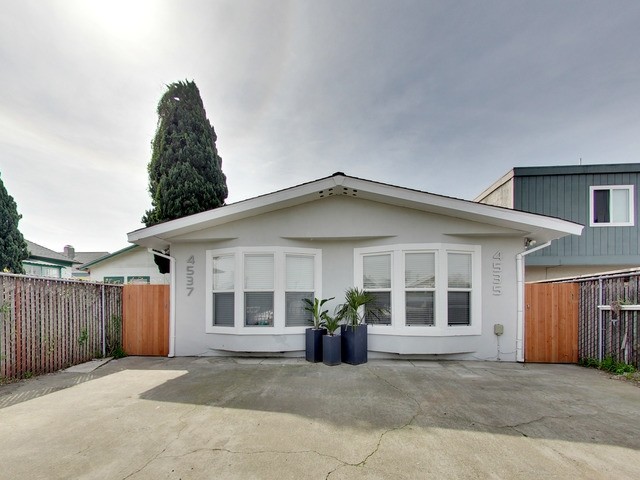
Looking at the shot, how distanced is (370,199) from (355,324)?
2755mm

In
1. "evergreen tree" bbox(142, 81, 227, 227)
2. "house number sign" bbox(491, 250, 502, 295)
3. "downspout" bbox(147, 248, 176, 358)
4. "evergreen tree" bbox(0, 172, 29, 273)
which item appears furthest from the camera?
"evergreen tree" bbox(0, 172, 29, 273)

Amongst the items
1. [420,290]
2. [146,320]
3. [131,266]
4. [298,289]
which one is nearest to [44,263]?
[131,266]

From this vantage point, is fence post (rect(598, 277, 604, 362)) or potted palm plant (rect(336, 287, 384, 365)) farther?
potted palm plant (rect(336, 287, 384, 365))

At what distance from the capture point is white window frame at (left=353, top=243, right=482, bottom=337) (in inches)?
239

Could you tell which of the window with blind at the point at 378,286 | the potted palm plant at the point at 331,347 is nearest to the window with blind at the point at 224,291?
the potted palm plant at the point at 331,347

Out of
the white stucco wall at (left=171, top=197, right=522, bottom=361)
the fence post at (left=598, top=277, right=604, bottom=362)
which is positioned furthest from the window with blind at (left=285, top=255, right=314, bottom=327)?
the fence post at (left=598, top=277, right=604, bottom=362)

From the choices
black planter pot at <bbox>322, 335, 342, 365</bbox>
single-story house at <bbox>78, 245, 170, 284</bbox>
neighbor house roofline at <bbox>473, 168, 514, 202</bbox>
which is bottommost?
black planter pot at <bbox>322, 335, 342, 365</bbox>

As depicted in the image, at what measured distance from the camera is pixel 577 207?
9891mm

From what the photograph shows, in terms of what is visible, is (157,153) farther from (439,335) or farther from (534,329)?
(534,329)

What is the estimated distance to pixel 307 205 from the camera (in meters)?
6.50

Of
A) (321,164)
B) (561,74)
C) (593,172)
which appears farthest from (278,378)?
(593,172)

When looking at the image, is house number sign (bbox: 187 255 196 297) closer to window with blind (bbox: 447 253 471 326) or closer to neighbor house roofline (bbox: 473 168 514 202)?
window with blind (bbox: 447 253 471 326)

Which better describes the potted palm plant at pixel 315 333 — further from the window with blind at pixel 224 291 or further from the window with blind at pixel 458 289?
the window with blind at pixel 458 289

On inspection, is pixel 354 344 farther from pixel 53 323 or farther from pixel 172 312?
pixel 53 323
